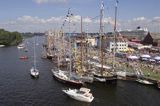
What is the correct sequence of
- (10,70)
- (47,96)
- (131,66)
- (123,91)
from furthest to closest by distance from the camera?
1. (10,70)
2. (131,66)
3. (123,91)
4. (47,96)

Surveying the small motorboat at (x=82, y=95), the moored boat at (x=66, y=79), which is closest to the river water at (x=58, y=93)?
the small motorboat at (x=82, y=95)

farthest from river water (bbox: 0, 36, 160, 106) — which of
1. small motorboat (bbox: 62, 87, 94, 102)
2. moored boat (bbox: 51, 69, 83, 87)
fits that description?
moored boat (bbox: 51, 69, 83, 87)

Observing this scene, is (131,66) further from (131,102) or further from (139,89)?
(131,102)

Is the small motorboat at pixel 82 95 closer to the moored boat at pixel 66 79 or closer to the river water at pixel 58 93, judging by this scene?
the river water at pixel 58 93

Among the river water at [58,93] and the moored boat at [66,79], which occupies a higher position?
the moored boat at [66,79]

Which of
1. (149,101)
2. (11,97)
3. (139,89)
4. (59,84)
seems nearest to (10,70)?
(59,84)

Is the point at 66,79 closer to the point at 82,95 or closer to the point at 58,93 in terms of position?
the point at 58,93

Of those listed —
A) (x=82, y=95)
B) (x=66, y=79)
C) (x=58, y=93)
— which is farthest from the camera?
(x=66, y=79)

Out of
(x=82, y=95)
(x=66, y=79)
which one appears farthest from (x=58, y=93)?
(x=82, y=95)

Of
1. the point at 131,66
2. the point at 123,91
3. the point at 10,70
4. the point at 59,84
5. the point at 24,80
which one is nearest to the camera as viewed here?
the point at 123,91

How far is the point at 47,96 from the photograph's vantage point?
75562mm

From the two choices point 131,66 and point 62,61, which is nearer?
point 131,66

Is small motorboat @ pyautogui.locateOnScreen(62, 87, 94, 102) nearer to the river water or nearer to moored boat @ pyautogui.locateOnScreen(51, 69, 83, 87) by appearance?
the river water

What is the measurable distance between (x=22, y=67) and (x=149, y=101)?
69768mm
